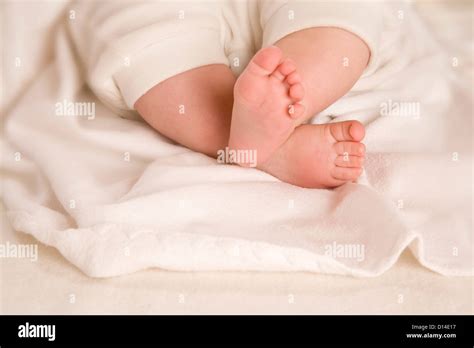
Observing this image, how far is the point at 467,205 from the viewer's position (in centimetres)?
106

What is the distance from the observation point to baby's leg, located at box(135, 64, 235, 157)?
3.68 feet

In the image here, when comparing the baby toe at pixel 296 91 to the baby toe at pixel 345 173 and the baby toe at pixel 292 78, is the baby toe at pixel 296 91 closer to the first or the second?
the baby toe at pixel 292 78

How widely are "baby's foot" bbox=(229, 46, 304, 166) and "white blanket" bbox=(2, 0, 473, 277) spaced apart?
71 millimetres

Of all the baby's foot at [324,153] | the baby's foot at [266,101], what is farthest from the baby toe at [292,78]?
the baby's foot at [324,153]

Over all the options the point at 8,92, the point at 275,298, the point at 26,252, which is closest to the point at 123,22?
the point at 8,92

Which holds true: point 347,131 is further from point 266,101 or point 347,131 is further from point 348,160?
point 266,101

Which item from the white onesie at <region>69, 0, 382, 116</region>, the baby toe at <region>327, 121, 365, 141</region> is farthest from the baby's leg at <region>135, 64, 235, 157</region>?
the baby toe at <region>327, 121, 365, 141</region>

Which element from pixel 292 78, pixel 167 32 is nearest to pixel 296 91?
pixel 292 78

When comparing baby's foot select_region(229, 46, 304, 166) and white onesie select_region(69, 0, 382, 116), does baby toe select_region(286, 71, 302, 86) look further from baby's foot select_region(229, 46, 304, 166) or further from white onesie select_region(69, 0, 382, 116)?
white onesie select_region(69, 0, 382, 116)

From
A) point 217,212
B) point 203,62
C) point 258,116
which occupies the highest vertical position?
point 203,62

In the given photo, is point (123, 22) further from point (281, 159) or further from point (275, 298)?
point (275, 298)

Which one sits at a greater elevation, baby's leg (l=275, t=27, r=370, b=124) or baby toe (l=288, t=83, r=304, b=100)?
baby's leg (l=275, t=27, r=370, b=124)

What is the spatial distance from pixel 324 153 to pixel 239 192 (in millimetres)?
130

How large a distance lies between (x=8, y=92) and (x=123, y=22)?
10.4 inches
